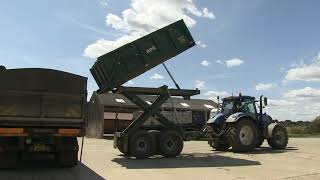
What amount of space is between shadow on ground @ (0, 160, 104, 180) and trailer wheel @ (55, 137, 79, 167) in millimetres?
212

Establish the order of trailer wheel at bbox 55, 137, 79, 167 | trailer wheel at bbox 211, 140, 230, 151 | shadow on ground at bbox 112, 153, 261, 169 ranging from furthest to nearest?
trailer wheel at bbox 211, 140, 230, 151
shadow on ground at bbox 112, 153, 261, 169
trailer wheel at bbox 55, 137, 79, 167

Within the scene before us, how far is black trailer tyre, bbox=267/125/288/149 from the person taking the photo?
24.4m

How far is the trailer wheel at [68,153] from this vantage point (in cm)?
1477

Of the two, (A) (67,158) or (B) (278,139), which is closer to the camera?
(A) (67,158)

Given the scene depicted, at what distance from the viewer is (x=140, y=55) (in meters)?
19.5

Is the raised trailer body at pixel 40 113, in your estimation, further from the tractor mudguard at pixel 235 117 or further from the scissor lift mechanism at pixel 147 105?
the tractor mudguard at pixel 235 117

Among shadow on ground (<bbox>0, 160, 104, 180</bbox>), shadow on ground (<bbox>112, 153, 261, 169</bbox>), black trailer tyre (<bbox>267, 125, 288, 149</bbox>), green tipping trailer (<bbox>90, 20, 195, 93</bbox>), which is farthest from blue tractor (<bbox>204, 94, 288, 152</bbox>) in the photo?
shadow on ground (<bbox>0, 160, 104, 180</bbox>)

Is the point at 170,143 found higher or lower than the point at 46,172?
higher

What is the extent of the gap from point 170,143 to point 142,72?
310 cm

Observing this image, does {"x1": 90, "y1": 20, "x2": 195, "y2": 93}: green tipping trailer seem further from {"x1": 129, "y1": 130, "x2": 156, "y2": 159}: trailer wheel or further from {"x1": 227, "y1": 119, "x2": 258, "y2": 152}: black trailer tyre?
{"x1": 227, "y1": 119, "x2": 258, "y2": 152}: black trailer tyre

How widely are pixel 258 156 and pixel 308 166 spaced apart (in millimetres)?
4057

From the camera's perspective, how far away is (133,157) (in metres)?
19.8

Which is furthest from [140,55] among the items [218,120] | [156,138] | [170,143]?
[218,120]

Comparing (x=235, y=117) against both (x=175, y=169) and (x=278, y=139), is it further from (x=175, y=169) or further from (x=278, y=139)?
(x=175, y=169)
